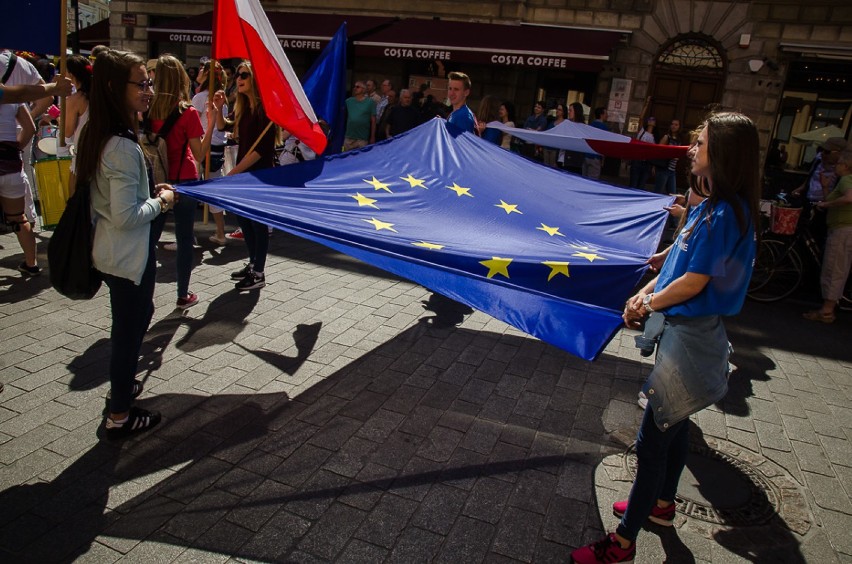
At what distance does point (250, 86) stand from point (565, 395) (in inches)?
164

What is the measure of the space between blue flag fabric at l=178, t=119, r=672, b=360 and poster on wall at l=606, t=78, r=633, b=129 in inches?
436

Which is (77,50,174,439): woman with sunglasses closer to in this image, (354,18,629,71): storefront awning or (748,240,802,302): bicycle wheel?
(748,240,802,302): bicycle wheel

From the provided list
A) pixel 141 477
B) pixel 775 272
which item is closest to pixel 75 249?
pixel 141 477

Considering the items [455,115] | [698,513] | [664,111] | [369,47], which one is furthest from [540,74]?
[698,513]

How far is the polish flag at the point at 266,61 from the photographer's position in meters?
5.02

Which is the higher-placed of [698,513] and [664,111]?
[664,111]

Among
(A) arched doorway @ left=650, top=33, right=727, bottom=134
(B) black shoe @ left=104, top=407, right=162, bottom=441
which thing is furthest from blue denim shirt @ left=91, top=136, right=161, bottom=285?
(A) arched doorway @ left=650, top=33, right=727, bottom=134

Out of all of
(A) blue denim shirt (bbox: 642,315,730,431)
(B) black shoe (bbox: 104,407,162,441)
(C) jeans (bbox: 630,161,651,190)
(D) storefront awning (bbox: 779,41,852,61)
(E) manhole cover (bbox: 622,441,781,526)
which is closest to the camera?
(A) blue denim shirt (bbox: 642,315,730,431)

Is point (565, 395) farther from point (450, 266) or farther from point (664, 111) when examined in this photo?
point (664, 111)

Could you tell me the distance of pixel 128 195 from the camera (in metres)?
3.14

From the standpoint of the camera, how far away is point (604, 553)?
279 centimetres

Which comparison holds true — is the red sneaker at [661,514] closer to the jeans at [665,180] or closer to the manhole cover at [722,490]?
the manhole cover at [722,490]

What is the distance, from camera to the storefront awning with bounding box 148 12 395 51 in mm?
16281

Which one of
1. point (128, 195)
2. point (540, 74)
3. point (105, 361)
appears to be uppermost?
point (540, 74)
